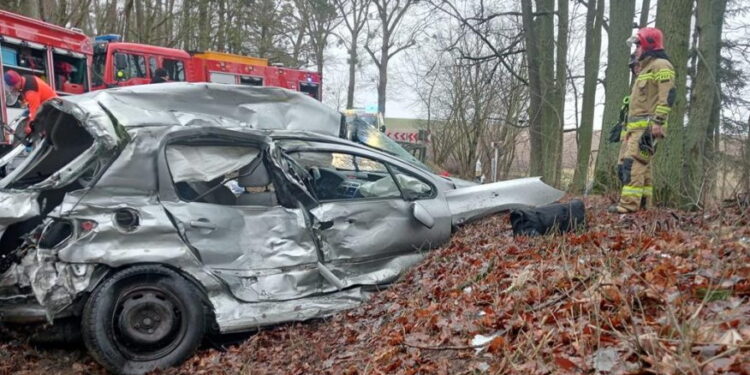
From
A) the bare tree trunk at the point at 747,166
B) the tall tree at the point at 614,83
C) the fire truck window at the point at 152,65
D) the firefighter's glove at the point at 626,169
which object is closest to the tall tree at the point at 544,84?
the tall tree at the point at 614,83

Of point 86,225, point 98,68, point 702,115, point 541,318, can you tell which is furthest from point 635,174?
point 98,68

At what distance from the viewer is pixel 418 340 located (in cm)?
310

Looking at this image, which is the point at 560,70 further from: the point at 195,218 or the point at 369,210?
the point at 195,218

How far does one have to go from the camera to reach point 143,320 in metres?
3.64

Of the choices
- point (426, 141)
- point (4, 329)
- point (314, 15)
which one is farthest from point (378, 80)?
point (4, 329)

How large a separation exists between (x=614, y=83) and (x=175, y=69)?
11860 mm

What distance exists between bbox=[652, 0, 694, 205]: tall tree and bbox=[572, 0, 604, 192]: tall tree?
8.85 feet

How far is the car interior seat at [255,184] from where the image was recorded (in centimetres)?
441

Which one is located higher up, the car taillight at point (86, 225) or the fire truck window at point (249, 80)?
the fire truck window at point (249, 80)

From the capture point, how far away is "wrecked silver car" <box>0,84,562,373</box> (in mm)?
3521

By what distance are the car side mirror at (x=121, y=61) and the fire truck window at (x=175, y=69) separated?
1149 millimetres

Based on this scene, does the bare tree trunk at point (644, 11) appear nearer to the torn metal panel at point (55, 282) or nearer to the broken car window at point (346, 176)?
the broken car window at point (346, 176)

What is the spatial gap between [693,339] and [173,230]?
324 cm

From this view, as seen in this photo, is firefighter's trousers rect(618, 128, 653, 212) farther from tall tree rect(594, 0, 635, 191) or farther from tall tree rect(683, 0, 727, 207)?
tall tree rect(594, 0, 635, 191)
